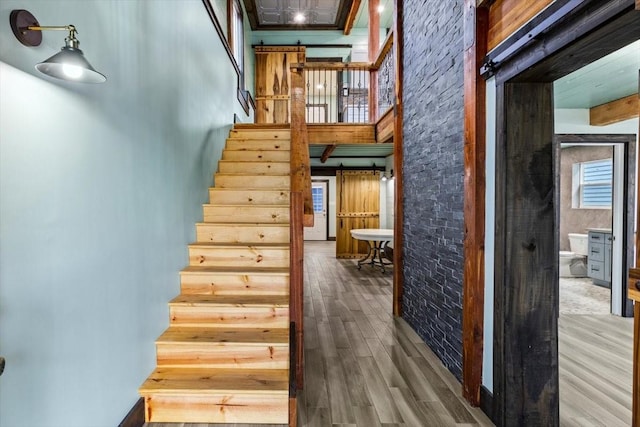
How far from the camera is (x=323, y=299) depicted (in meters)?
4.46

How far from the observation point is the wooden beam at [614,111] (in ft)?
11.5

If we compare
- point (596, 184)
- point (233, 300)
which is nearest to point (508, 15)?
point (233, 300)

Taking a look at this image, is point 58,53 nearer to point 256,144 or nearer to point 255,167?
point 255,167

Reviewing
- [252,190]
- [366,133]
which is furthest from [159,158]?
[366,133]

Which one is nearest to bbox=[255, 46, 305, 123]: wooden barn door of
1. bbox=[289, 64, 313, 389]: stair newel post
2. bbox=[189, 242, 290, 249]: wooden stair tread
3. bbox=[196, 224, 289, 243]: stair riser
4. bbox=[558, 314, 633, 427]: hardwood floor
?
bbox=[196, 224, 289, 243]: stair riser

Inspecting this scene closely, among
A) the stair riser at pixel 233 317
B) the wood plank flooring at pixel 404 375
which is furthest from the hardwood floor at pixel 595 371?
the stair riser at pixel 233 317

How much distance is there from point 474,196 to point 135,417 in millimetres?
2334

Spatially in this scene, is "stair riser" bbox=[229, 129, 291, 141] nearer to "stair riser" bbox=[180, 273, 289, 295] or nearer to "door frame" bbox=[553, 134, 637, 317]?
"stair riser" bbox=[180, 273, 289, 295]

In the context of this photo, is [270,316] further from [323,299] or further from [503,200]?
[323,299]

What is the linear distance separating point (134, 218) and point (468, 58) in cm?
227

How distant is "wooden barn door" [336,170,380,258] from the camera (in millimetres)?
7871

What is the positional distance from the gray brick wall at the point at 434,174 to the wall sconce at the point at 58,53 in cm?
215

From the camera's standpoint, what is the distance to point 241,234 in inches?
122

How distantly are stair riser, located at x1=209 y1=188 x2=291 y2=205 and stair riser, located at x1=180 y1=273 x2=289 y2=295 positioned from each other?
1.09m
